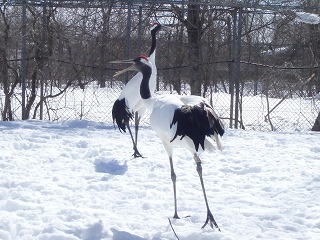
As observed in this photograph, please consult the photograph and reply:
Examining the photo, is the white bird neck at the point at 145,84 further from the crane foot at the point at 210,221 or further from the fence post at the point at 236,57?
the fence post at the point at 236,57

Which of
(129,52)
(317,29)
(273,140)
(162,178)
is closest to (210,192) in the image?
(162,178)

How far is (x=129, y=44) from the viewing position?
1012 centimetres

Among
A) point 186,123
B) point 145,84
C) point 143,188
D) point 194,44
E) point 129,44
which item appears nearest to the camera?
point 186,123

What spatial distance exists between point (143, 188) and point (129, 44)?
4.42m

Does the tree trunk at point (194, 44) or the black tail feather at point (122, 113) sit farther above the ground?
the tree trunk at point (194, 44)

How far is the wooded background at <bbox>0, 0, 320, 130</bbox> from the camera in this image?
1033cm

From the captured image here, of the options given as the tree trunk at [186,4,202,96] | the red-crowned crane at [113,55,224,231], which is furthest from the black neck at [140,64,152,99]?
the tree trunk at [186,4,202,96]

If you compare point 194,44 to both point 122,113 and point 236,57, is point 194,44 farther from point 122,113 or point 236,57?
point 122,113

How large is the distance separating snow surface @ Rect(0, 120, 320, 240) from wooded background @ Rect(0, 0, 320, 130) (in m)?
1.71

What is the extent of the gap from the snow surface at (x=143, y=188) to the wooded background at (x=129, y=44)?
1715 millimetres

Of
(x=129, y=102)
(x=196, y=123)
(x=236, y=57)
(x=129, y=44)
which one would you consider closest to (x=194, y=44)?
(x=236, y=57)

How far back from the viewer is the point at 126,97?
8102 millimetres

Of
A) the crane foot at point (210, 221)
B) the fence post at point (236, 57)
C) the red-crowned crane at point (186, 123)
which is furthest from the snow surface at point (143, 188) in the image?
the fence post at point (236, 57)

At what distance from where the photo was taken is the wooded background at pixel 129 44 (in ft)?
33.9
